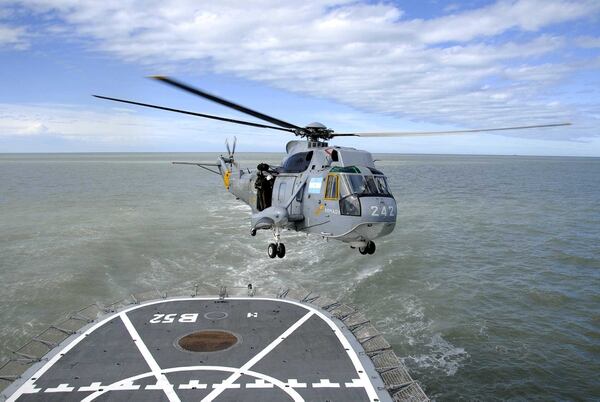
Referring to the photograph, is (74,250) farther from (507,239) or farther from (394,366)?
(507,239)

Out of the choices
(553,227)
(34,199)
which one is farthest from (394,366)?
(34,199)

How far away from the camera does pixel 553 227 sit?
46781mm

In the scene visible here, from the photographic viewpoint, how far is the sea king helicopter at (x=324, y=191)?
14.6 meters

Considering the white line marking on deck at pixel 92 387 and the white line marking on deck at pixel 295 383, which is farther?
the white line marking on deck at pixel 295 383

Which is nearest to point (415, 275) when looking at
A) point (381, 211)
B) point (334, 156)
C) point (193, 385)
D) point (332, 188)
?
point (334, 156)

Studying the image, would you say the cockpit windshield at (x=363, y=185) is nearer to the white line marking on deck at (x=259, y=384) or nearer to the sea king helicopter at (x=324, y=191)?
the sea king helicopter at (x=324, y=191)

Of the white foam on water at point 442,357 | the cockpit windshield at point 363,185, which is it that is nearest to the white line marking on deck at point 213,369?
the cockpit windshield at point 363,185

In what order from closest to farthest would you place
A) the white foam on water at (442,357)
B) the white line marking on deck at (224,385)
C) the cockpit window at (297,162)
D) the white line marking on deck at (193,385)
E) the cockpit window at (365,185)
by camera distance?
the white line marking on deck at (193,385) → the white line marking on deck at (224,385) → the cockpit window at (365,185) → the cockpit window at (297,162) → the white foam on water at (442,357)

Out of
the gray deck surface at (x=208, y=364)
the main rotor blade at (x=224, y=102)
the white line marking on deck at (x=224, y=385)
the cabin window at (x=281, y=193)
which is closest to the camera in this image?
the main rotor blade at (x=224, y=102)

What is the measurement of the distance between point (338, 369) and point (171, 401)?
5.34 metres

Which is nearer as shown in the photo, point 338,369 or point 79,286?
point 338,369

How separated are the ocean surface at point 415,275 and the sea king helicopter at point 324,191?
8889 millimetres

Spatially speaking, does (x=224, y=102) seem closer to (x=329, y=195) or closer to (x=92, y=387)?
(x=329, y=195)

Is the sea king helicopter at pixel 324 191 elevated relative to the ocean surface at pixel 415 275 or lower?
elevated
